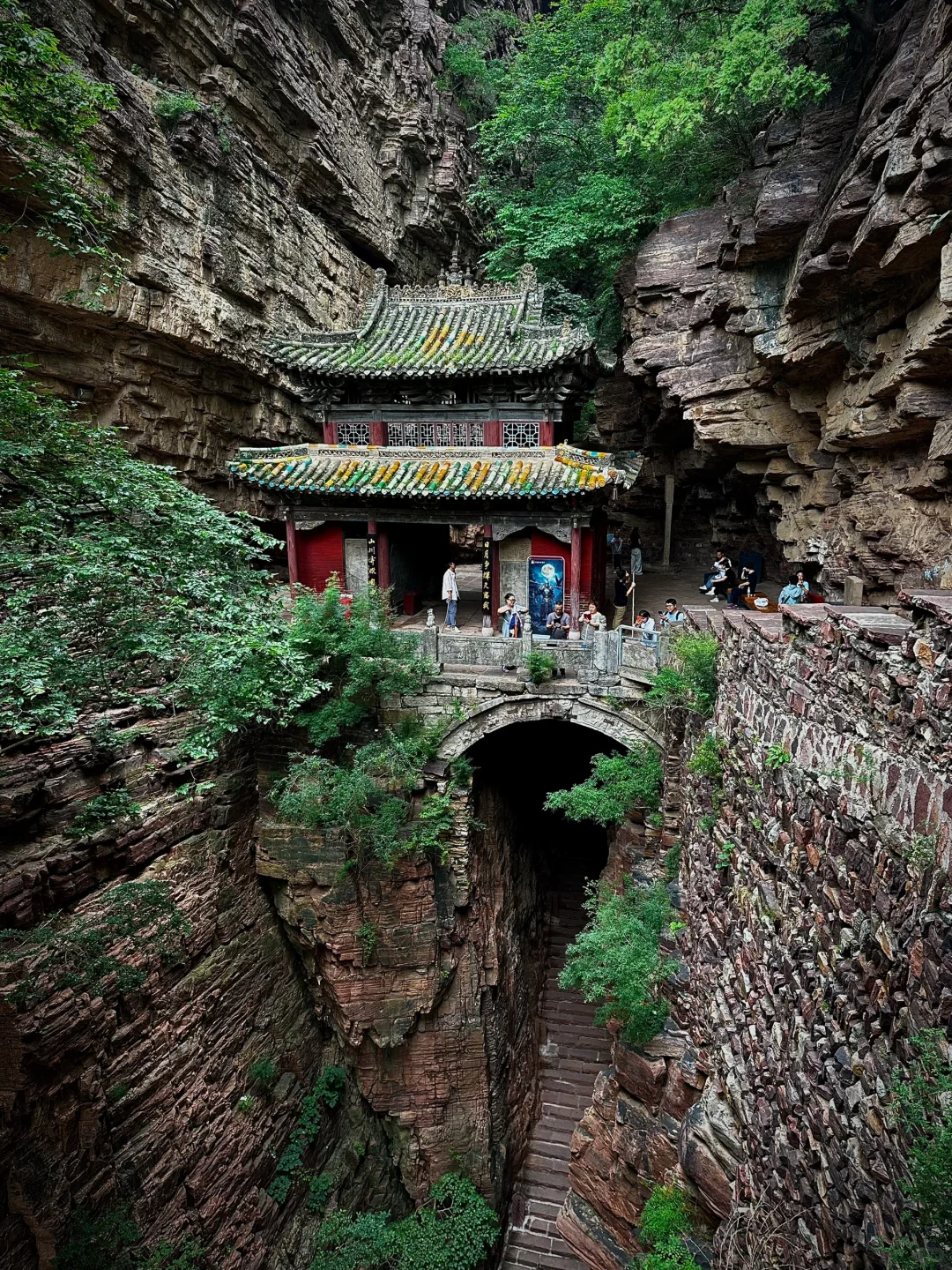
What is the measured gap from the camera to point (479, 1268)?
11977 millimetres

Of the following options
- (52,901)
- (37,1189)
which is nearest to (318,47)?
(52,901)

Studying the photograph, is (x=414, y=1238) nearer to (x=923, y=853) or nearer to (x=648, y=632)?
(x=648, y=632)

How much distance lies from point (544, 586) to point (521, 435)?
3657mm

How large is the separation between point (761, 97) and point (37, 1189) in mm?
22311

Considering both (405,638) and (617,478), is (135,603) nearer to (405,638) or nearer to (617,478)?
(405,638)

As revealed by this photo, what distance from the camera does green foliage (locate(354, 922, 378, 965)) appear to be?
12000 mm

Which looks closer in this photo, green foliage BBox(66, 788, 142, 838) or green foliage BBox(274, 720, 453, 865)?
green foliage BBox(66, 788, 142, 838)

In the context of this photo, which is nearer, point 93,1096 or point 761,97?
point 93,1096

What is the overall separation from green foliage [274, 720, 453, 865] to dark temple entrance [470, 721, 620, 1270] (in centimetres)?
154

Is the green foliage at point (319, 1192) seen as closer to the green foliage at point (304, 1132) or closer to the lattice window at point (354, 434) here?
the green foliage at point (304, 1132)

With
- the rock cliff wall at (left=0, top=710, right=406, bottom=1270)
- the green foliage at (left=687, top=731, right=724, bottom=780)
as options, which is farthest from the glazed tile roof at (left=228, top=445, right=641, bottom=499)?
the green foliage at (left=687, top=731, right=724, bottom=780)

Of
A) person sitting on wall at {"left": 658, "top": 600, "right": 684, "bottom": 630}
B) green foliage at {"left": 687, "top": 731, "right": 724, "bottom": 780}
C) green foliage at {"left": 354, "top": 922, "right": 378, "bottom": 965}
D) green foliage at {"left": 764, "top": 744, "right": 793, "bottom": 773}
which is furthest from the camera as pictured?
person sitting on wall at {"left": 658, "top": 600, "right": 684, "bottom": 630}

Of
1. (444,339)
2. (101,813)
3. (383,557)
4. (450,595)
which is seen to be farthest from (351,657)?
(444,339)

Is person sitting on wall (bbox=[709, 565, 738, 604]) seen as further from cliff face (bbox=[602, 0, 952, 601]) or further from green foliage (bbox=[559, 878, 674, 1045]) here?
green foliage (bbox=[559, 878, 674, 1045])
